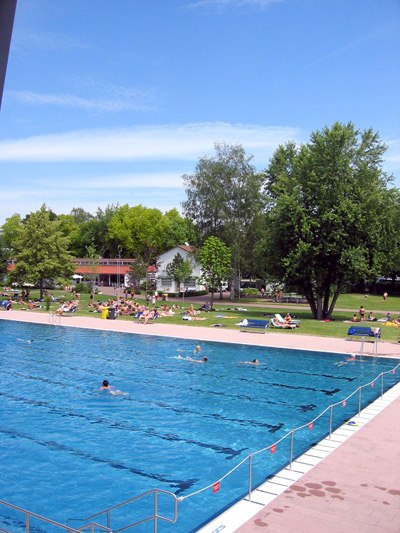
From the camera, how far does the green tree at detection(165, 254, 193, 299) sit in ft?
198

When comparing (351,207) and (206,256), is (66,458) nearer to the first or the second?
(351,207)

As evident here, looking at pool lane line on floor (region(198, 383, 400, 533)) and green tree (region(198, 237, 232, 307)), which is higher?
green tree (region(198, 237, 232, 307))

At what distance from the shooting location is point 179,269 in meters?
61.1

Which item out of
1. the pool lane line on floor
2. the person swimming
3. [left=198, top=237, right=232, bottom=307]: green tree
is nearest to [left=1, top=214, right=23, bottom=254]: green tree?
[left=198, top=237, right=232, bottom=307]: green tree

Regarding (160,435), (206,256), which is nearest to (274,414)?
(160,435)

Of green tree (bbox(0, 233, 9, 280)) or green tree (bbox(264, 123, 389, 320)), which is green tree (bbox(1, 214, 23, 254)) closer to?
green tree (bbox(0, 233, 9, 280))

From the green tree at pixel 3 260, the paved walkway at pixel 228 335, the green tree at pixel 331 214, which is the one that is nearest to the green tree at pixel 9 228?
the green tree at pixel 3 260

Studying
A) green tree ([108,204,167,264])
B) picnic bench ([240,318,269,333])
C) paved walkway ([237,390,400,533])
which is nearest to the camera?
paved walkway ([237,390,400,533])

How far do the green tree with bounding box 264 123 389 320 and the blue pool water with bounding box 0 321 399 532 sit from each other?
12.4m

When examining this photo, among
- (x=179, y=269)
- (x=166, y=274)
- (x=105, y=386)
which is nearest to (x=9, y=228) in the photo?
(x=166, y=274)

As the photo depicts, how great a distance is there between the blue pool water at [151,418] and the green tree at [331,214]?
12419 millimetres

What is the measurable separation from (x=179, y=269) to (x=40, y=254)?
60.2 feet

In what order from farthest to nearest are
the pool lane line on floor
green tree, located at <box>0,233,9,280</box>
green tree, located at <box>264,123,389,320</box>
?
green tree, located at <box>0,233,9,280</box> < green tree, located at <box>264,123,389,320</box> < the pool lane line on floor

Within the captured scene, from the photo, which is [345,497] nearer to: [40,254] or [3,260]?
[40,254]
